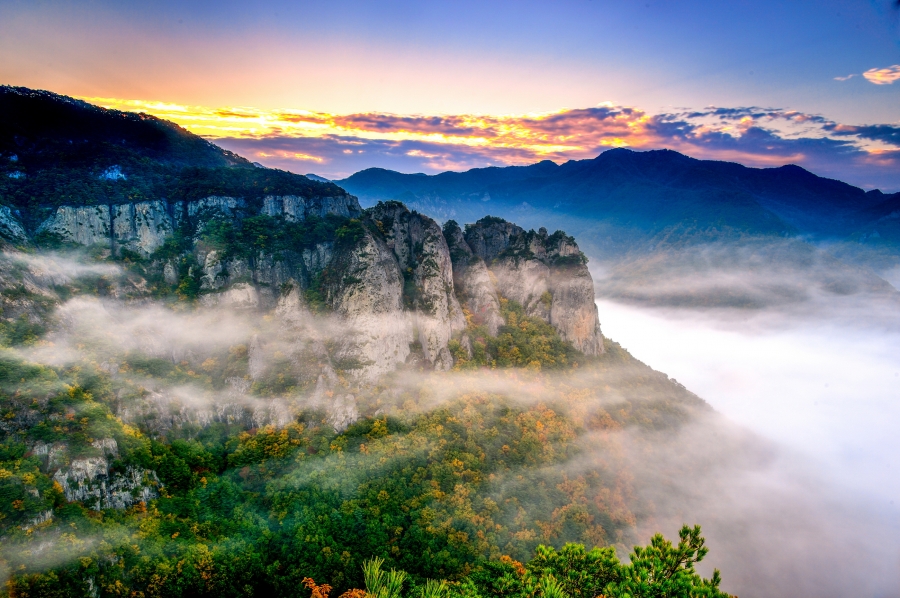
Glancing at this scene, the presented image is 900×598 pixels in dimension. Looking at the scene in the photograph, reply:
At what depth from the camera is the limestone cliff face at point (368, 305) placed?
194 ft

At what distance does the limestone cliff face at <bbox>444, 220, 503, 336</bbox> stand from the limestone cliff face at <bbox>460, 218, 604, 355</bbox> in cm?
103

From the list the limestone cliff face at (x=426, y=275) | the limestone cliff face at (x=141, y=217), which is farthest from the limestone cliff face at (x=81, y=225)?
the limestone cliff face at (x=426, y=275)

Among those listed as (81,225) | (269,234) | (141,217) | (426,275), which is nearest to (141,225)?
(141,217)

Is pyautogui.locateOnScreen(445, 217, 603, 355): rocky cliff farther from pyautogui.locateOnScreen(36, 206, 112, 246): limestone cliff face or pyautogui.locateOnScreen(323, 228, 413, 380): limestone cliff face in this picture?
pyautogui.locateOnScreen(36, 206, 112, 246): limestone cliff face

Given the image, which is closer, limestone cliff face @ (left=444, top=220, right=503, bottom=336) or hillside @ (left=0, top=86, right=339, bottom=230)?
hillside @ (left=0, top=86, right=339, bottom=230)

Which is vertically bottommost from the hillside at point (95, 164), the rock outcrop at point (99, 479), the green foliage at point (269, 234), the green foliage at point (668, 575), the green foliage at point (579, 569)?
the rock outcrop at point (99, 479)

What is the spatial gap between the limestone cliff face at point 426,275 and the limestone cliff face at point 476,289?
3.48 m

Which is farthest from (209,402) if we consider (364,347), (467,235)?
(467,235)

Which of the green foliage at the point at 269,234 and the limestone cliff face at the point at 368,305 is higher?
the green foliage at the point at 269,234

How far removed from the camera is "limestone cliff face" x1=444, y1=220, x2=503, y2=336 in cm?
7444

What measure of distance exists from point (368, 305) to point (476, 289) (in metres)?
24.4

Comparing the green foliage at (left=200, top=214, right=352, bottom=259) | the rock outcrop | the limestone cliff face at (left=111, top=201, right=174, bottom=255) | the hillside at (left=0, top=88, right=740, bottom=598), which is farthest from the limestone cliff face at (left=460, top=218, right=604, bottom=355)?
the rock outcrop

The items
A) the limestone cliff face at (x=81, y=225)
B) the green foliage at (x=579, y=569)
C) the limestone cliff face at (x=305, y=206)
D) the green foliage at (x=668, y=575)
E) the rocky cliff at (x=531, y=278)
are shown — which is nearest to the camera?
the green foliage at (x=668, y=575)

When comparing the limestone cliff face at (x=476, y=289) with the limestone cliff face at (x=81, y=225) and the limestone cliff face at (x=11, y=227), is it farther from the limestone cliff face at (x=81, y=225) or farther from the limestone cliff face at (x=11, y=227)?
the limestone cliff face at (x=11, y=227)
